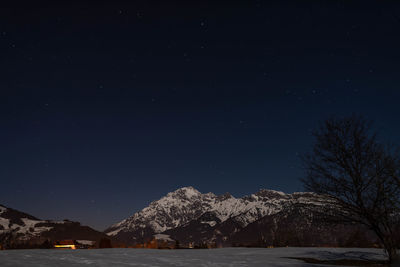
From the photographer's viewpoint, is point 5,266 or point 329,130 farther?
point 329,130

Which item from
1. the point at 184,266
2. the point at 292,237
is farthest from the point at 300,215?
the point at 292,237

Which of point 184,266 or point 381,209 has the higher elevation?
point 381,209

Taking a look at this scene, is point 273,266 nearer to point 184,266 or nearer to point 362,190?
point 184,266

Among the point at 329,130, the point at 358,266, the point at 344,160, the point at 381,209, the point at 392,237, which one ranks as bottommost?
the point at 358,266

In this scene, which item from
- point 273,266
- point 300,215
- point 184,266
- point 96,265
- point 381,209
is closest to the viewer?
point 96,265

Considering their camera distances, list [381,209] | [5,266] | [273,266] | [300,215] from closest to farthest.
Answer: [5,266] → [273,266] → [381,209] → [300,215]

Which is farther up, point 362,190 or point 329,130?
point 329,130

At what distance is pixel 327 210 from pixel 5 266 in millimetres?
12069

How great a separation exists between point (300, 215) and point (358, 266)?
→ 3302 mm

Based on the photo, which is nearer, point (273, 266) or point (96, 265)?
point (96, 265)

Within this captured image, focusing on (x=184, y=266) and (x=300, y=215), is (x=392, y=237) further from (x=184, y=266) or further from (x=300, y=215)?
(x=184, y=266)

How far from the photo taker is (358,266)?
12.2 meters

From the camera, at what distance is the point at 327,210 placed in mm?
13680

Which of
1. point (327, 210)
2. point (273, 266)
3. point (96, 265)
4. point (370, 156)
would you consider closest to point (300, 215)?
point (327, 210)
